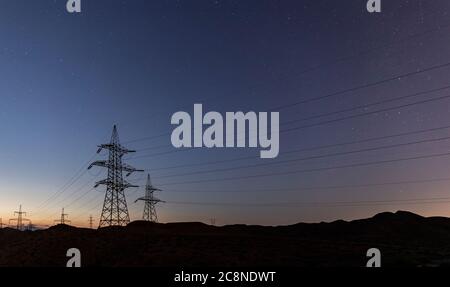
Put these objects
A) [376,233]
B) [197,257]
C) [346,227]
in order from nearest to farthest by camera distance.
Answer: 1. [197,257]
2. [376,233]
3. [346,227]

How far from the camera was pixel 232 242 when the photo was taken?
48094 mm

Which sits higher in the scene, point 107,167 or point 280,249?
point 107,167

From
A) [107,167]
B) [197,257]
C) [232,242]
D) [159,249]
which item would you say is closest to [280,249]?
[232,242]

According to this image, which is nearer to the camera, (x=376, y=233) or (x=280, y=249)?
(x=280, y=249)
